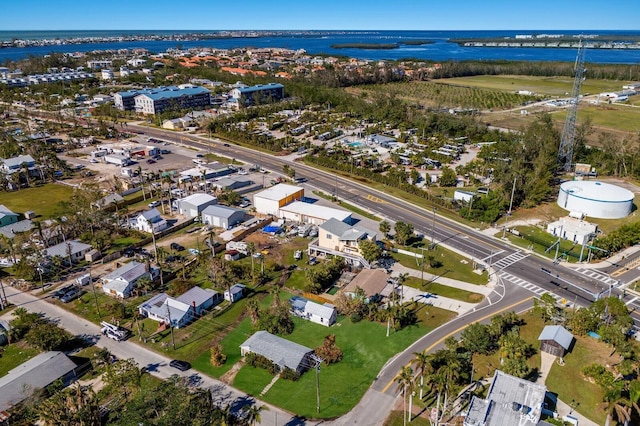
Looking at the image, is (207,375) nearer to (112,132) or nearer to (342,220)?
(342,220)

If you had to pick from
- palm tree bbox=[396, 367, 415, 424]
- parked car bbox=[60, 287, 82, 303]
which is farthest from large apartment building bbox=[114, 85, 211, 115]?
palm tree bbox=[396, 367, 415, 424]

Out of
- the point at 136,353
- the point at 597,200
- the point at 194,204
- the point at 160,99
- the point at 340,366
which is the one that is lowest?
the point at 340,366

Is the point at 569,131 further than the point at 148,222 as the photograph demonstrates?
Yes

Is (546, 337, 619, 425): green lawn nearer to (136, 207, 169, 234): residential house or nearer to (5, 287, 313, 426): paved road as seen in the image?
(5, 287, 313, 426): paved road

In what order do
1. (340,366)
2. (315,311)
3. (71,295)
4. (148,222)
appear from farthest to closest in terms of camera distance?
(148,222), (71,295), (315,311), (340,366)

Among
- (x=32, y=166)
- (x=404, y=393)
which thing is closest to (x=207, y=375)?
(x=404, y=393)

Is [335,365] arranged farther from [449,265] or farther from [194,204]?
[194,204]

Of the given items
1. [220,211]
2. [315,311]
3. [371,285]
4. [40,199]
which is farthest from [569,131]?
[40,199]
